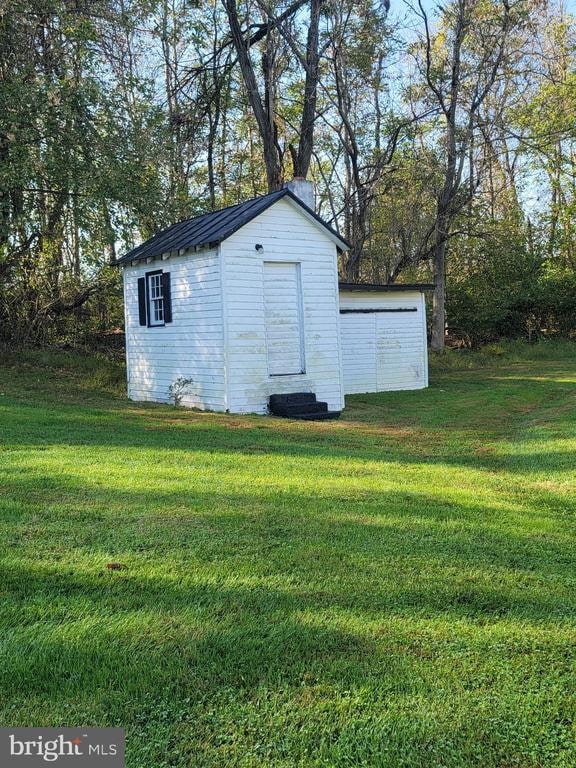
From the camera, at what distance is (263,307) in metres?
11.9

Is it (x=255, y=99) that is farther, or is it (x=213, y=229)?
(x=255, y=99)

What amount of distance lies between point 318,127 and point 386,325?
44.6 ft

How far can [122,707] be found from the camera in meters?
2.37

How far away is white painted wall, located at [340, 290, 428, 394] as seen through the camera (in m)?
15.7

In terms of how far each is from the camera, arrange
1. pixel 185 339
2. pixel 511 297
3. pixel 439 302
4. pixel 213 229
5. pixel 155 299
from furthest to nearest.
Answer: pixel 511 297 < pixel 439 302 < pixel 155 299 < pixel 185 339 < pixel 213 229

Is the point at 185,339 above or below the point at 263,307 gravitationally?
below

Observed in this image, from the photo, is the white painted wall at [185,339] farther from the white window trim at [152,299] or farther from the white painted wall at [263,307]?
the white painted wall at [263,307]

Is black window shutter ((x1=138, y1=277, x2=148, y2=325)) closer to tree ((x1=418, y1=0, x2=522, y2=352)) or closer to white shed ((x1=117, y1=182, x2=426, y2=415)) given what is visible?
white shed ((x1=117, y1=182, x2=426, y2=415))

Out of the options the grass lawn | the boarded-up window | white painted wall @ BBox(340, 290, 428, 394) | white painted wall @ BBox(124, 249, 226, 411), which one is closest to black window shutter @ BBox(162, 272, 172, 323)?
white painted wall @ BBox(124, 249, 226, 411)

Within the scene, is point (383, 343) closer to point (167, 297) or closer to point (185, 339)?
point (185, 339)

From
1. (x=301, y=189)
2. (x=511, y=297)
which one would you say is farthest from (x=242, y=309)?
(x=511, y=297)

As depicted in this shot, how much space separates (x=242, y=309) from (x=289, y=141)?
14.0 m

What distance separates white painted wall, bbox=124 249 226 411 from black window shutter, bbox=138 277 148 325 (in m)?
0.13

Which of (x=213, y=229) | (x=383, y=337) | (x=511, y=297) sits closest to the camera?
(x=213, y=229)
